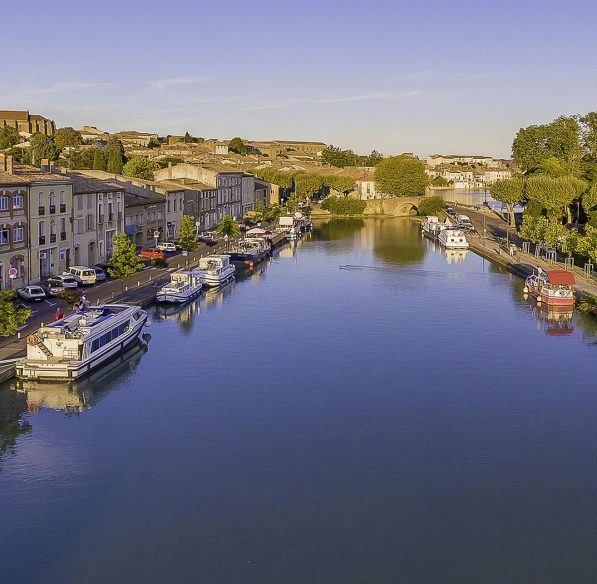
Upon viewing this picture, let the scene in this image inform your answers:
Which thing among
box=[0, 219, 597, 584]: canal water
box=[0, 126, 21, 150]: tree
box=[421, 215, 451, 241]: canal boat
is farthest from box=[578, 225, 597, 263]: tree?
box=[0, 126, 21, 150]: tree

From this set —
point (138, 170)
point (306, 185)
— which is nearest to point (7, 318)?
point (138, 170)

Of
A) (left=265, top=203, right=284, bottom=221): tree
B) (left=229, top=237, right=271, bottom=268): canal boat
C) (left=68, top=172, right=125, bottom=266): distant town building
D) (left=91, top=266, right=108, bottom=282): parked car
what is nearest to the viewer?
(left=91, top=266, right=108, bottom=282): parked car

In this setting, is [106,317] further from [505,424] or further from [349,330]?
[505,424]

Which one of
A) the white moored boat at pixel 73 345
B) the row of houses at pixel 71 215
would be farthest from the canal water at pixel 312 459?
the row of houses at pixel 71 215

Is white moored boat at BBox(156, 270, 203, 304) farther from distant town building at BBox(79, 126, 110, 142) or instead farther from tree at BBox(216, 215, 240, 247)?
distant town building at BBox(79, 126, 110, 142)

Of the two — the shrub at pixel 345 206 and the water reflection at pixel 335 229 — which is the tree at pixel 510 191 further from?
the shrub at pixel 345 206

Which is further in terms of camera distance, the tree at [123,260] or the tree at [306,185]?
the tree at [306,185]
